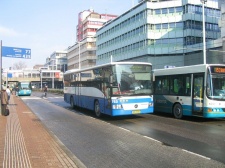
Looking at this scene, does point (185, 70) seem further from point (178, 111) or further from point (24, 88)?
point (24, 88)

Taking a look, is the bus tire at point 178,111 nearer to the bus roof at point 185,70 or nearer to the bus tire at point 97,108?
the bus roof at point 185,70

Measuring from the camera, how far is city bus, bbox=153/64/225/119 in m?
13.5

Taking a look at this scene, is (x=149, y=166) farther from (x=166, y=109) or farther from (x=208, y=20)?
(x=208, y=20)

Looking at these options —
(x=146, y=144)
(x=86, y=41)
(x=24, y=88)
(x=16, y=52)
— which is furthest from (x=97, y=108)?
(x=86, y=41)

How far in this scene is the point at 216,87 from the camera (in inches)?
537

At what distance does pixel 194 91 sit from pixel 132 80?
314 cm

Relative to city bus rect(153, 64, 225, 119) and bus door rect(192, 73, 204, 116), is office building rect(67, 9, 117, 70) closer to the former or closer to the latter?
city bus rect(153, 64, 225, 119)

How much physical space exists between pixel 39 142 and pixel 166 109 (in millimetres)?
9503

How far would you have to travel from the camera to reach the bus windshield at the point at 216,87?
13539 mm

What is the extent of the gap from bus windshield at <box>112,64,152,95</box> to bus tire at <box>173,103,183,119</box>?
6.05ft

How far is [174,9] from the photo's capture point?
198 feet

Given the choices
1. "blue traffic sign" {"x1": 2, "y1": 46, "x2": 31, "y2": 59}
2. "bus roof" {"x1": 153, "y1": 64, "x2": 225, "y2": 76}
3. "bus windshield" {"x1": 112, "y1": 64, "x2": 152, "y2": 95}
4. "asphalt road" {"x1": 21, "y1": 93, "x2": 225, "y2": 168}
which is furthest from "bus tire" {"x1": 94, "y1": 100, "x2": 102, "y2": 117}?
"blue traffic sign" {"x1": 2, "y1": 46, "x2": 31, "y2": 59}

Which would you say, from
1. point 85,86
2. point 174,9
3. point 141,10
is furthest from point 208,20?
point 85,86

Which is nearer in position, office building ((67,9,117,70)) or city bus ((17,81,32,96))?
city bus ((17,81,32,96))
